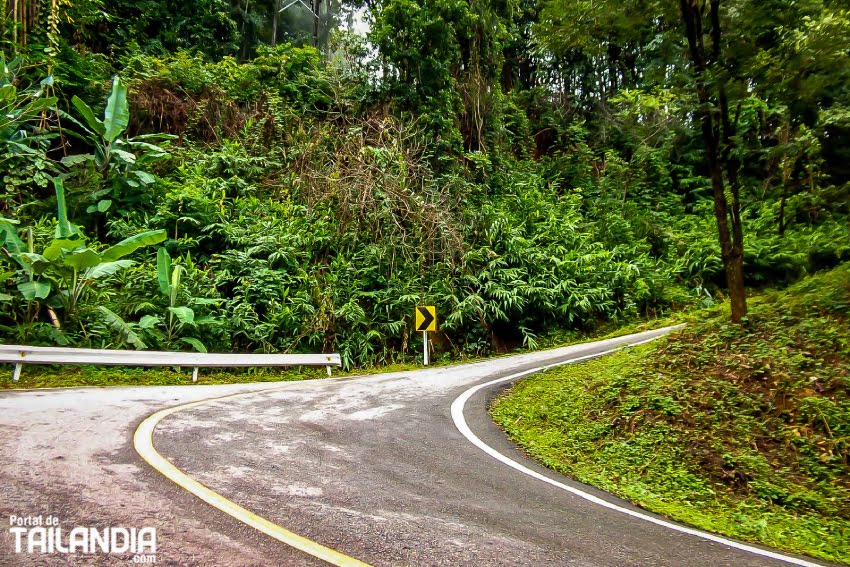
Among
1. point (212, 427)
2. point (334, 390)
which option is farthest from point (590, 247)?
point (212, 427)

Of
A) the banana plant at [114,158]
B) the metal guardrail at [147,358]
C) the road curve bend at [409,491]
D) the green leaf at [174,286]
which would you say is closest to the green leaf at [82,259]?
the green leaf at [174,286]

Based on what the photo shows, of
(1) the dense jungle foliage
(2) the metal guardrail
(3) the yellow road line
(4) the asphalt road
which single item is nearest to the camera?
(3) the yellow road line

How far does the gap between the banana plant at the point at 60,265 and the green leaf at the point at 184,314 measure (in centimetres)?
124

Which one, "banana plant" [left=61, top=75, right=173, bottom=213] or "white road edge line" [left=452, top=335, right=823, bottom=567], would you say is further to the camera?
"banana plant" [left=61, top=75, right=173, bottom=213]

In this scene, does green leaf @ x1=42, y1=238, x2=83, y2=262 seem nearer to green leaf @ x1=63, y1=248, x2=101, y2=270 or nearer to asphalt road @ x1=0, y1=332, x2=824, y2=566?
green leaf @ x1=63, y1=248, x2=101, y2=270

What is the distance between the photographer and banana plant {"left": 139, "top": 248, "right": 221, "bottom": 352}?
9555 mm

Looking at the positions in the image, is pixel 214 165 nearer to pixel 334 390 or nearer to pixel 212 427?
pixel 334 390

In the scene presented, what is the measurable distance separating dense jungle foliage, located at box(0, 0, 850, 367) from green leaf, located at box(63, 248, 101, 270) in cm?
13

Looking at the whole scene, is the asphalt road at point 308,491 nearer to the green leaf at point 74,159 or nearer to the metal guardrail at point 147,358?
the metal guardrail at point 147,358

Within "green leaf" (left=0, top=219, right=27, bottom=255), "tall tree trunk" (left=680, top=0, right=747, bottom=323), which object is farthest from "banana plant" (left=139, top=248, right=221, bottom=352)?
"tall tree trunk" (left=680, top=0, right=747, bottom=323)

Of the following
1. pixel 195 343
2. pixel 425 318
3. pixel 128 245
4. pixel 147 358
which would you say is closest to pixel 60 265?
pixel 128 245

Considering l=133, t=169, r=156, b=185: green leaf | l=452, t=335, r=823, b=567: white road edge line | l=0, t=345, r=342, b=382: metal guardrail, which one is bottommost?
l=452, t=335, r=823, b=567: white road edge line

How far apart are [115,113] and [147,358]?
746 centimetres

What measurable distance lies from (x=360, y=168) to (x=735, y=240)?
10340mm
